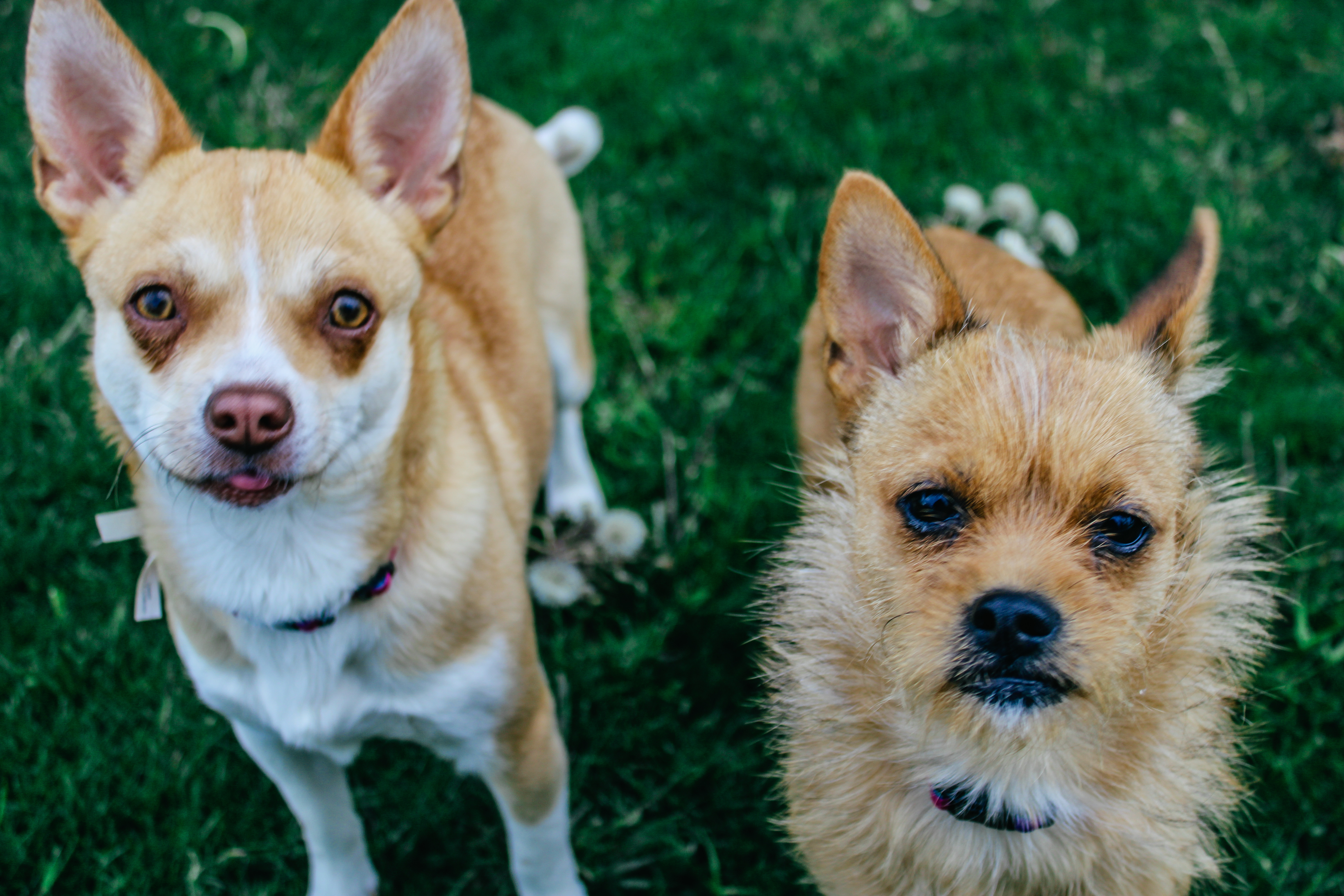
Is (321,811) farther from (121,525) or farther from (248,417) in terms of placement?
(248,417)

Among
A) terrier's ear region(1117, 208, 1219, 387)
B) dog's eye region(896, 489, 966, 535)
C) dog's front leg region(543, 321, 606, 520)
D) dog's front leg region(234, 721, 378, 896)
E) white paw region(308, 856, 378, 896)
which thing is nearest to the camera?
dog's eye region(896, 489, 966, 535)

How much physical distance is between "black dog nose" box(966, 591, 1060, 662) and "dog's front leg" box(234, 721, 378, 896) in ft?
5.51

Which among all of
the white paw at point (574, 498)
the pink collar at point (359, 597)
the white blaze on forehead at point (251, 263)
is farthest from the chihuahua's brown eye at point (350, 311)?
the white paw at point (574, 498)

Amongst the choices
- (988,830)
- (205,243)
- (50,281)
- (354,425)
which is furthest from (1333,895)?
(50,281)

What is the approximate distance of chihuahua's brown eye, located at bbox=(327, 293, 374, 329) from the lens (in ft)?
7.47

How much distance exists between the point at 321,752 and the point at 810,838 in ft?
3.97

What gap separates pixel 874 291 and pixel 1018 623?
0.95 meters

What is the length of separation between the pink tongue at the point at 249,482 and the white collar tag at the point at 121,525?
46cm

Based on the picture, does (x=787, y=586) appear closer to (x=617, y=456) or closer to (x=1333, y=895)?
(x=617, y=456)

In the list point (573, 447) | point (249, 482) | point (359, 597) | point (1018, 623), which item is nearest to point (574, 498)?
point (573, 447)

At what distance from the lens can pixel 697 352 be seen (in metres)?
4.45

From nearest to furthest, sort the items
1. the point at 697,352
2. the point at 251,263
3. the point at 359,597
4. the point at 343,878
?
the point at 251,263, the point at 359,597, the point at 343,878, the point at 697,352

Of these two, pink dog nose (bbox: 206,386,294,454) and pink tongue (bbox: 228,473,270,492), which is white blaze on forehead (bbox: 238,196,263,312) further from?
pink tongue (bbox: 228,473,270,492)

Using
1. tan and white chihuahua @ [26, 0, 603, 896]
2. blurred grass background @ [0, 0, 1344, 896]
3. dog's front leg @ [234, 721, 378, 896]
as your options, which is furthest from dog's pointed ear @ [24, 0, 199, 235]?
blurred grass background @ [0, 0, 1344, 896]
